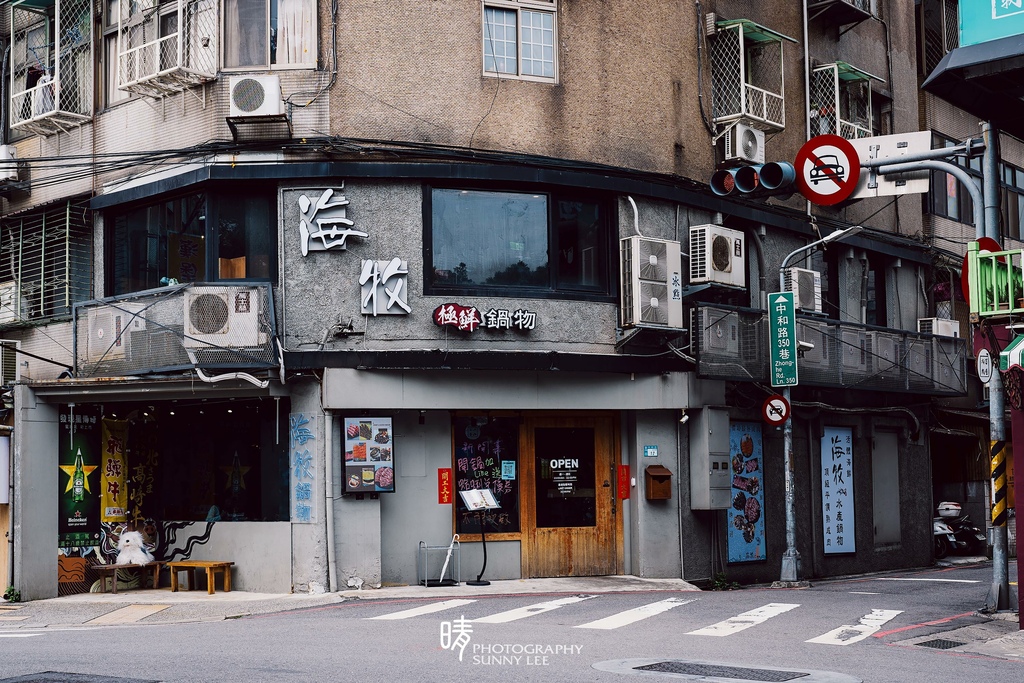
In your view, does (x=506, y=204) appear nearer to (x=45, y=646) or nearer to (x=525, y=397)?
(x=525, y=397)

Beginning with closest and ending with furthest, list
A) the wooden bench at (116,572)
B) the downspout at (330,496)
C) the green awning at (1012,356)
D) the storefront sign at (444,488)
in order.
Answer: the green awning at (1012,356) → the downspout at (330,496) → the storefront sign at (444,488) → the wooden bench at (116,572)

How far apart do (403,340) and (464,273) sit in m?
1.38

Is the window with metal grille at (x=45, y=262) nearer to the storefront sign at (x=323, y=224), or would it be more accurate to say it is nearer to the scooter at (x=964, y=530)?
the storefront sign at (x=323, y=224)

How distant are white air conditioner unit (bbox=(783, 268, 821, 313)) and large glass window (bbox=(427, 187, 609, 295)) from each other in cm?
441

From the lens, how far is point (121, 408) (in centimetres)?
2016

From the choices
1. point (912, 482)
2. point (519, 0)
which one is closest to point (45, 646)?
point (519, 0)

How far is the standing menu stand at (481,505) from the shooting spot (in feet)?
60.5

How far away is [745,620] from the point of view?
48.1ft

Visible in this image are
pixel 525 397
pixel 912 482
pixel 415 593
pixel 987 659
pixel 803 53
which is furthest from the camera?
pixel 912 482

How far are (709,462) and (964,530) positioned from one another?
10.8 meters

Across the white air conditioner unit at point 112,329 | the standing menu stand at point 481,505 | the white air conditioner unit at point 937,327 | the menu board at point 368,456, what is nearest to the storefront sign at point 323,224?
the menu board at point 368,456

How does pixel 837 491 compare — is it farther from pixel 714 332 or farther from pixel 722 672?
pixel 722 672

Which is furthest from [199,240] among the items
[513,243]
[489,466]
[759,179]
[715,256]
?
[759,179]

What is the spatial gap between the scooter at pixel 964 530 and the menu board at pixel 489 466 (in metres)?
12.9
